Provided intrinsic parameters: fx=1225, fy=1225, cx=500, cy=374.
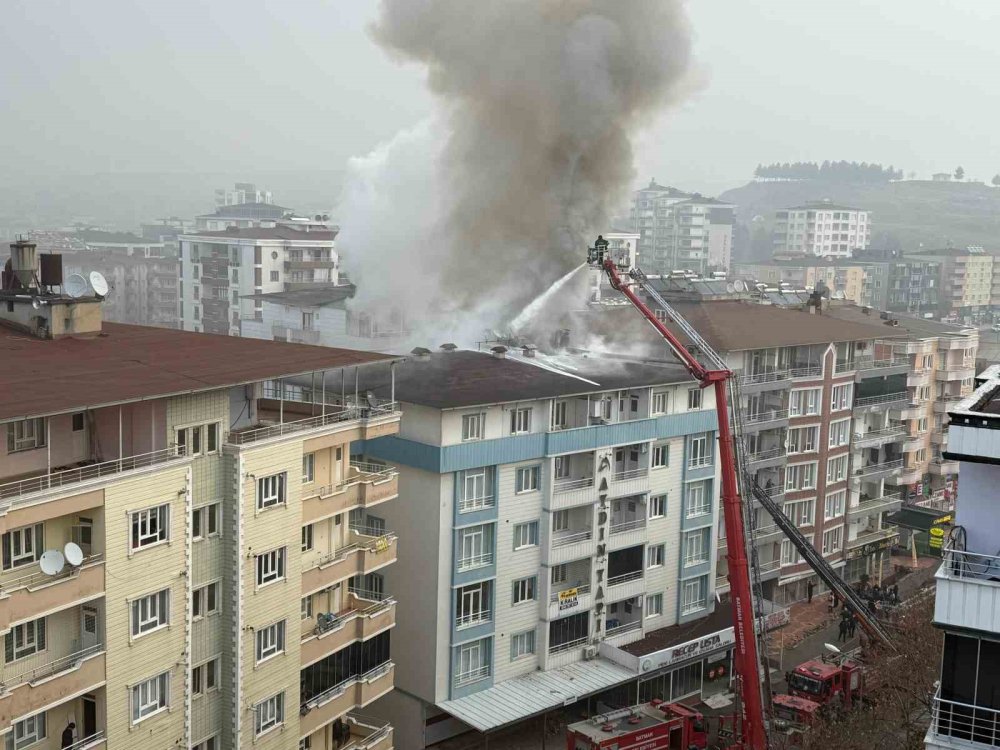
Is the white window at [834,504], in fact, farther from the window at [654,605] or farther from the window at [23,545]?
the window at [23,545]

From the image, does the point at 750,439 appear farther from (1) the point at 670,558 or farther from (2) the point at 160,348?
(2) the point at 160,348

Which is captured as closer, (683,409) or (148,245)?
(683,409)

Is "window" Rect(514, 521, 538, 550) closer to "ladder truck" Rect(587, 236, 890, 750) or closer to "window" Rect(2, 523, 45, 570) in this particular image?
"ladder truck" Rect(587, 236, 890, 750)

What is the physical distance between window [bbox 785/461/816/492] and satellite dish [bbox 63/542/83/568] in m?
28.6

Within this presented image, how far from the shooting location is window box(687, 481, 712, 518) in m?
34.3

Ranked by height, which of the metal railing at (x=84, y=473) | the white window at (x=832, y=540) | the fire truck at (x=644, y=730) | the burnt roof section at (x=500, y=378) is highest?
the burnt roof section at (x=500, y=378)

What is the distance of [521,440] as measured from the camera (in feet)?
96.3

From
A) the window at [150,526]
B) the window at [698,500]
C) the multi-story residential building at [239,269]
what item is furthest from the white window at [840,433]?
the multi-story residential building at [239,269]

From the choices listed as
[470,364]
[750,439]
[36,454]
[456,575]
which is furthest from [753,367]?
[36,454]

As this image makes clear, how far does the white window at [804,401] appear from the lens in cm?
4125

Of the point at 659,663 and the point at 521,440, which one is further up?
the point at 521,440

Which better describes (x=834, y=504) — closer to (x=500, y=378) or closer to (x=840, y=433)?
(x=840, y=433)

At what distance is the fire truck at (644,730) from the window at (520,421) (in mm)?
7013

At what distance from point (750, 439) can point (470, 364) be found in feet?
38.6
